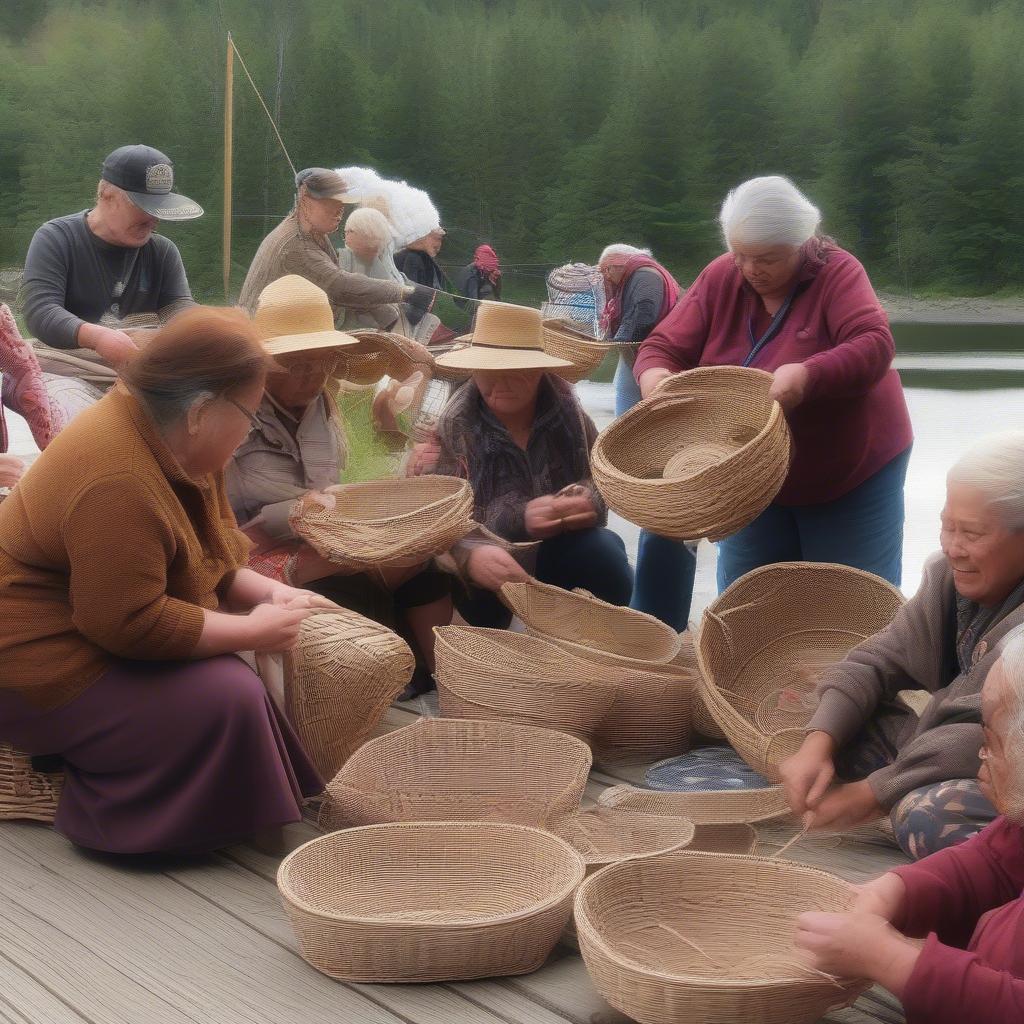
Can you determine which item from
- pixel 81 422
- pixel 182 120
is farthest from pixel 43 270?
pixel 182 120

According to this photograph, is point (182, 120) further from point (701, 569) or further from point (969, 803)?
point (969, 803)

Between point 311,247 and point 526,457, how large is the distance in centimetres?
257

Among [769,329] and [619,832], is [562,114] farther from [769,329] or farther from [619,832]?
[619,832]

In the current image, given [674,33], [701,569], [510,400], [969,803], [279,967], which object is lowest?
[701,569]

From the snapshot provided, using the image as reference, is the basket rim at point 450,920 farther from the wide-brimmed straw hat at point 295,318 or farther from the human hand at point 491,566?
the wide-brimmed straw hat at point 295,318

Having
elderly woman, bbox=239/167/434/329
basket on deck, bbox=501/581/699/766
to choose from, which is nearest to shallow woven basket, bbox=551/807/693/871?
basket on deck, bbox=501/581/699/766

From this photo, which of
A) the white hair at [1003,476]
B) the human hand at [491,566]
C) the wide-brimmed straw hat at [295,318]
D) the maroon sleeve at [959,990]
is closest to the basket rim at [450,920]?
the maroon sleeve at [959,990]

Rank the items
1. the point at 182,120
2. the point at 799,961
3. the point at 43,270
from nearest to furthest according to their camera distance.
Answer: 1. the point at 799,961
2. the point at 43,270
3. the point at 182,120

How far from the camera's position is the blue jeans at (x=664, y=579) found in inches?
164

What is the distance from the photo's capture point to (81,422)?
263 centimetres

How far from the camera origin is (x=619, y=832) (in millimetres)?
2877

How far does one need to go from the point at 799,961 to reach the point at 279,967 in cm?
88

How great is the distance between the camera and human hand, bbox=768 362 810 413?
3369 millimetres

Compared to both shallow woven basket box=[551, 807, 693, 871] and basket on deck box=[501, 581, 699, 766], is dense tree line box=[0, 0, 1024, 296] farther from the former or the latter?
shallow woven basket box=[551, 807, 693, 871]
